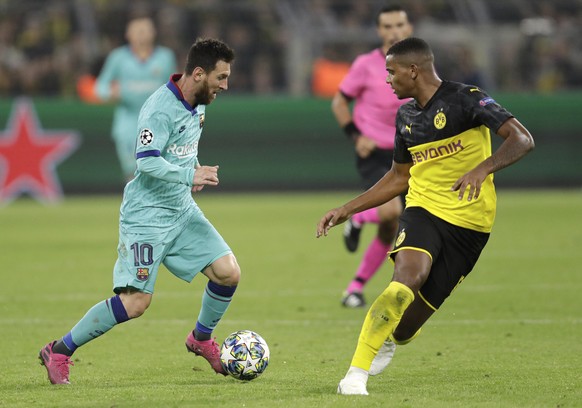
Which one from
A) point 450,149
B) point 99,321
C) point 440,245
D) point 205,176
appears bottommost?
point 99,321

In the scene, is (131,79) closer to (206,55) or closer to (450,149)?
(206,55)

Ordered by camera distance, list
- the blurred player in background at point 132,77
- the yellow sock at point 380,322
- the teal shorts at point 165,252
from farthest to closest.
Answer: the blurred player in background at point 132,77 → the teal shorts at point 165,252 → the yellow sock at point 380,322

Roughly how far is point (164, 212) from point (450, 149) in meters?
1.75

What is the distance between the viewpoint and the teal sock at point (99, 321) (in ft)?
22.1

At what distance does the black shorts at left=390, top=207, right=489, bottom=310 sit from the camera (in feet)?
21.5

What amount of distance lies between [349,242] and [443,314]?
1.56 metres

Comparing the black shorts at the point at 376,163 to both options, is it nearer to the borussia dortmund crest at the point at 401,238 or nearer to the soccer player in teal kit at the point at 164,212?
the soccer player in teal kit at the point at 164,212

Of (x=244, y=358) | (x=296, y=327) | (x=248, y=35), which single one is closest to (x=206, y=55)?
(x=244, y=358)

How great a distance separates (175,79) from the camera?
6918mm

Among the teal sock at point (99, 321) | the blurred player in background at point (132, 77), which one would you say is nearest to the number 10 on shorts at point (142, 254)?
the teal sock at point (99, 321)

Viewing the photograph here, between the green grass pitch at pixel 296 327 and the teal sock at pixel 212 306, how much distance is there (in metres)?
0.26

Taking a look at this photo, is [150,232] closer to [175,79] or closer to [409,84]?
[175,79]

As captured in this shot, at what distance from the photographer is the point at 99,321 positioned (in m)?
6.75

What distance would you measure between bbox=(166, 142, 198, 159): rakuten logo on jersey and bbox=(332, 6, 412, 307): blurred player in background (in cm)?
342
